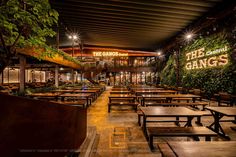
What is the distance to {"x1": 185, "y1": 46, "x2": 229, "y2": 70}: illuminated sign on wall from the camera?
8922mm

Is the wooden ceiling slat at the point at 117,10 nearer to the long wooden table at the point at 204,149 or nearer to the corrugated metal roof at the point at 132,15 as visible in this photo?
the corrugated metal roof at the point at 132,15

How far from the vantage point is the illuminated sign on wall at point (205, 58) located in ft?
29.3

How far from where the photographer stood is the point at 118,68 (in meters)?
20.9

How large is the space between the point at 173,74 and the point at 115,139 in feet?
39.9

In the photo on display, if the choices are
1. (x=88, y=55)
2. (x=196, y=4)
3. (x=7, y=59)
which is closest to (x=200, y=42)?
(x=196, y=4)

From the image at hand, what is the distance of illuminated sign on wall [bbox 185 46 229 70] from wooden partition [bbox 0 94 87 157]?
30.2 ft

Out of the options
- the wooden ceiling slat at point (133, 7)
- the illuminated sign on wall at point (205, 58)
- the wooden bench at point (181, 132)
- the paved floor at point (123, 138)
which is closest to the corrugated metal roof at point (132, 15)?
the wooden ceiling slat at point (133, 7)

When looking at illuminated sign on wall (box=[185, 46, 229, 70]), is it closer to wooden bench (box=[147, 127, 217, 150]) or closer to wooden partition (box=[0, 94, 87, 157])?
wooden bench (box=[147, 127, 217, 150])

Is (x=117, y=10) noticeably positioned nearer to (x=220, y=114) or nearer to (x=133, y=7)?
(x=133, y=7)

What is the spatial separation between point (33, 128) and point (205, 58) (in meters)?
11.0

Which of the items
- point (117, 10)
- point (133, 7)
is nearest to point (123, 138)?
point (133, 7)

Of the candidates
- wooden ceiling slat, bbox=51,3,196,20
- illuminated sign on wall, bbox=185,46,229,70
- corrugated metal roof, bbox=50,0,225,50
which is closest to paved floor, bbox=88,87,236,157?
illuminated sign on wall, bbox=185,46,229,70

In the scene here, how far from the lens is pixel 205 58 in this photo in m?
10.4

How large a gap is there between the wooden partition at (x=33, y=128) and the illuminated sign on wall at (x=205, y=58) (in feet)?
30.2
